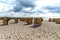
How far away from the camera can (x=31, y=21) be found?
655 inches

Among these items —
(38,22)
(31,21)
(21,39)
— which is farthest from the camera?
(31,21)

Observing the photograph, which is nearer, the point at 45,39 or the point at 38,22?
the point at 45,39

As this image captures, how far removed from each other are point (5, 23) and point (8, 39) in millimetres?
8923

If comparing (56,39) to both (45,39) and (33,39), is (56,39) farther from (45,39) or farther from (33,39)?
(33,39)

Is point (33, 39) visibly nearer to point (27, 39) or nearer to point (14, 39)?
point (27, 39)

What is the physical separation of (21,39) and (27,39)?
0.34 meters

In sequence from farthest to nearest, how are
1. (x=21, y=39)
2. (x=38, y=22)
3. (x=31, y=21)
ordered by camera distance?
(x=31, y=21) → (x=38, y=22) → (x=21, y=39)

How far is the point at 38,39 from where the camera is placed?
662 centimetres

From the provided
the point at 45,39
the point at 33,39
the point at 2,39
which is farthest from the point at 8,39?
the point at 45,39

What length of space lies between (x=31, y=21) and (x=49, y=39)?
10072 mm

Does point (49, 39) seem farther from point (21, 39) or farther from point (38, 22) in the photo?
point (38, 22)

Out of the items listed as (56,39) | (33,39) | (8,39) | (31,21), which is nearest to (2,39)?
(8,39)

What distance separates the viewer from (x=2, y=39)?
6594 mm

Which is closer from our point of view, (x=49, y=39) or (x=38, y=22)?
(x=49, y=39)
